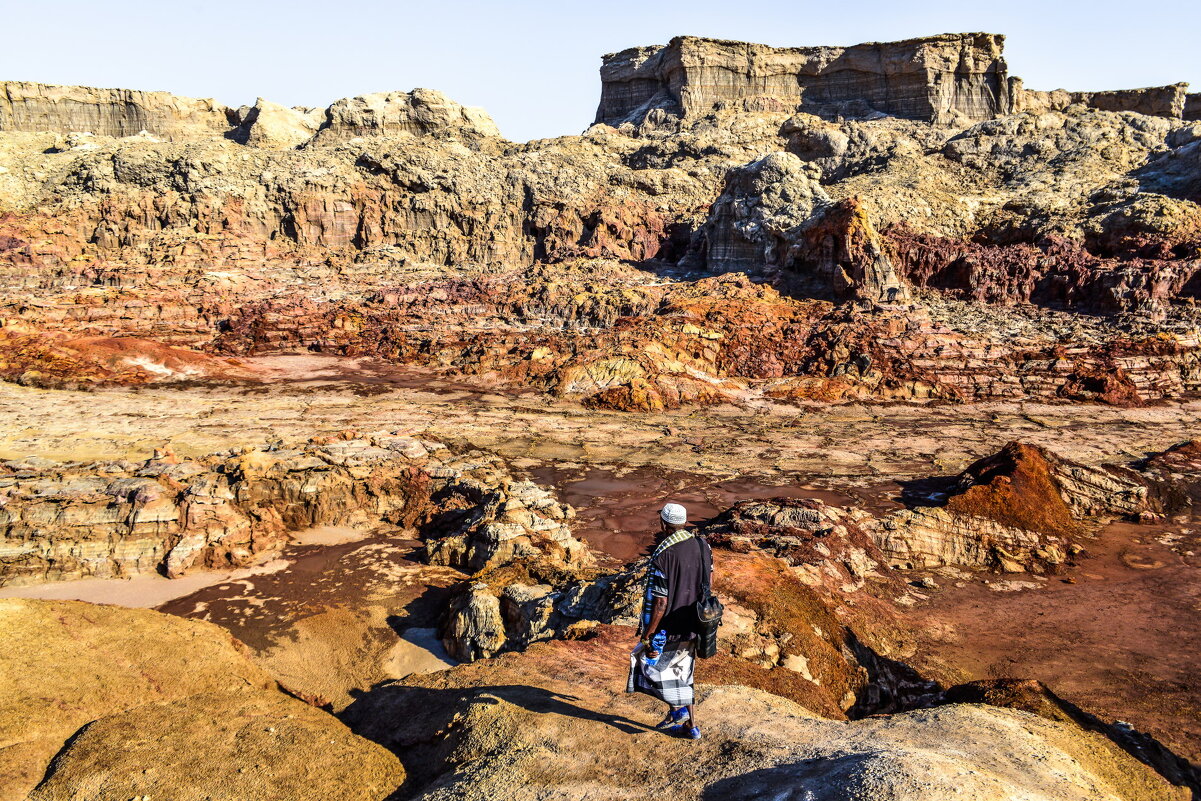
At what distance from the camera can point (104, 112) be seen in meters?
41.2

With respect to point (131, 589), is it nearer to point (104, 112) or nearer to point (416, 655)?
point (416, 655)

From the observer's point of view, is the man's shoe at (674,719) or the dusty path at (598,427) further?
the dusty path at (598,427)

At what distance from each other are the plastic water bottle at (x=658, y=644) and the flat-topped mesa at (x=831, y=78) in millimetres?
44521

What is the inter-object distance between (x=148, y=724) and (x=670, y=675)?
3105 millimetres

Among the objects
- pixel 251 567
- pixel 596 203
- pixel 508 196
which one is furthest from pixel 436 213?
pixel 251 567

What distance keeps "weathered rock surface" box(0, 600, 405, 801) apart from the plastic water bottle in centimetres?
157

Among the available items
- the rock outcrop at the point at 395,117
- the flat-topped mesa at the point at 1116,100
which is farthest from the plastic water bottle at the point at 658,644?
the flat-topped mesa at the point at 1116,100

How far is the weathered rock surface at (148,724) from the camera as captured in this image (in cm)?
341

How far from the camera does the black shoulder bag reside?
387cm

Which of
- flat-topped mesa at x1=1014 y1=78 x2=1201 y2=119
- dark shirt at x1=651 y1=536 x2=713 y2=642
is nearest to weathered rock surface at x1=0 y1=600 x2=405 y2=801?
dark shirt at x1=651 y1=536 x2=713 y2=642

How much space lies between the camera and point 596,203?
32.6 m

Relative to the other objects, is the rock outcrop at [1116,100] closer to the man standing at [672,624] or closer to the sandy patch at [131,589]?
the man standing at [672,624]

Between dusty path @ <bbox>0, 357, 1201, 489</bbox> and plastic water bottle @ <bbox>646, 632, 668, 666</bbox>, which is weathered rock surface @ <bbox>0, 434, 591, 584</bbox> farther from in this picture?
plastic water bottle @ <bbox>646, 632, 668, 666</bbox>

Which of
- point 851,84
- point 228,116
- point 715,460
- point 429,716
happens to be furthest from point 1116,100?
point 228,116
